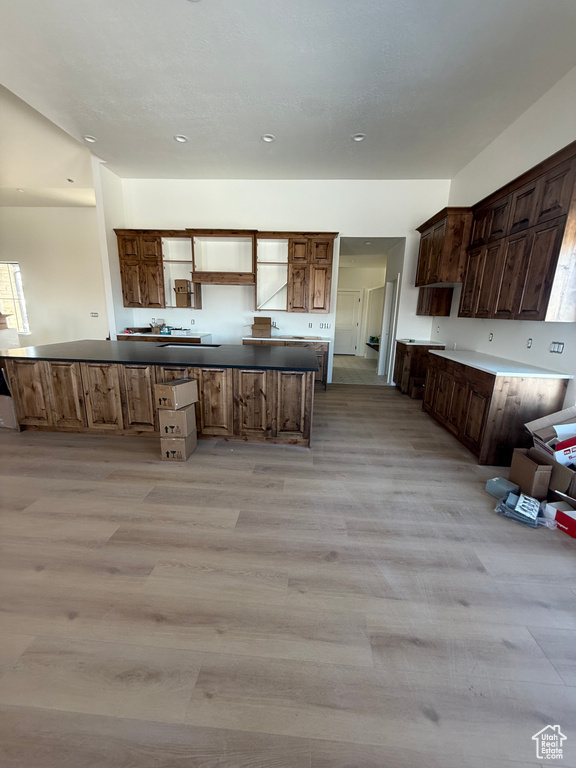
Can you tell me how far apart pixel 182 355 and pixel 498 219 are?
3.70 meters

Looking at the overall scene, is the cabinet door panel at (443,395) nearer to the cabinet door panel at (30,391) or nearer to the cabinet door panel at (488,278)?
the cabinet door panel at (488,278)

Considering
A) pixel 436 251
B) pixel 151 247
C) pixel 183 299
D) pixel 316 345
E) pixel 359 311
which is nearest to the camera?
pixel 436 251

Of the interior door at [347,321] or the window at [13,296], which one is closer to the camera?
the window at [13,296]

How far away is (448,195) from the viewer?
16.8ft

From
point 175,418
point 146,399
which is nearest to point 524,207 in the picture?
point 175,418

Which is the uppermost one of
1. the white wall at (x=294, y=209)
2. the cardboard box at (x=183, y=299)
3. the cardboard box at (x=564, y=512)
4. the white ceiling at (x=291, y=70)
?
the white ceiling at (x=291, y=70)

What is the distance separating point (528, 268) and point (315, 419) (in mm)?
2653

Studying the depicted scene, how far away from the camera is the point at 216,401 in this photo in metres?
3.06

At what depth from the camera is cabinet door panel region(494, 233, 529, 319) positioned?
109 inches

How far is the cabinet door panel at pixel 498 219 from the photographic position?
10.0 ft

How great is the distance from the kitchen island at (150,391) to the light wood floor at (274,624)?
71cm

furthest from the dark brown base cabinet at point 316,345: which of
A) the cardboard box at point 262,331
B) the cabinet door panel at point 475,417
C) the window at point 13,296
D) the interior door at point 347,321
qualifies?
the window at point 13,296

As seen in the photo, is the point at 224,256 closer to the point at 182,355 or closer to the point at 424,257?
the point at 182,355

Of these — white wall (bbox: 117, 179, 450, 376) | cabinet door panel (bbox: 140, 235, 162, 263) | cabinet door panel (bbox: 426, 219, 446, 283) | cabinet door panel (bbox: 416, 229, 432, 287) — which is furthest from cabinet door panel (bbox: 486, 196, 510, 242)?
cabinet door panel (bbox: 140, 235, 162, 263)
